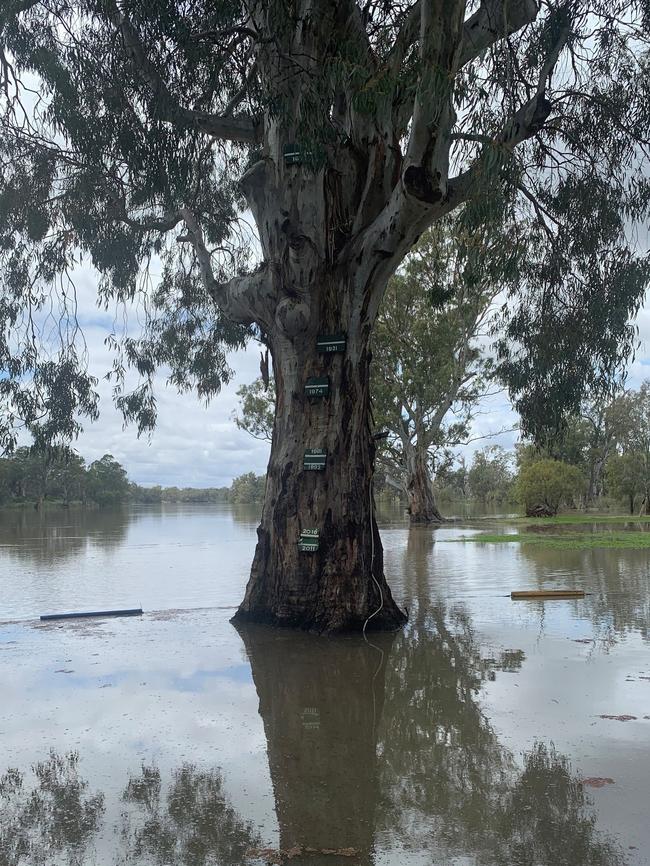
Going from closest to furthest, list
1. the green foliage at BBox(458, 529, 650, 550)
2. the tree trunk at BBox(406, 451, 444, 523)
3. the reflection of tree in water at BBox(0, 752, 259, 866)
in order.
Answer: the reflection of tree in water at BBox(0, 752, 259, 866)
the green foliage at BBox(458, 529, 650, 550)
the tree trunk at BBox(406, 451, 444, 523)

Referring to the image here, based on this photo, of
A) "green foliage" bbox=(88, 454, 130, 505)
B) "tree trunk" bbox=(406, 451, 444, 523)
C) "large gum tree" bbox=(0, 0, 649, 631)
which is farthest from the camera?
"green foliage" bbox=(88, 454, 130, 505)

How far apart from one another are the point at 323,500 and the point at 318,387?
99 cm

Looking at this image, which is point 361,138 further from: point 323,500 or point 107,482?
point 107,482

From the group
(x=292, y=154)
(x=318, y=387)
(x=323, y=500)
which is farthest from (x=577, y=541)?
(x=292, y=154)

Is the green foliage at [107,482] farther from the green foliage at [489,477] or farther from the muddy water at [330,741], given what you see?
the muddy water at [330,741]

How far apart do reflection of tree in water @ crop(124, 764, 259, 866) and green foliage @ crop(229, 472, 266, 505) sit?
9364 cm

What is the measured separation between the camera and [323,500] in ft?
22.0

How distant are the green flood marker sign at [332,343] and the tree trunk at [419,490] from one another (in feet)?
74.4

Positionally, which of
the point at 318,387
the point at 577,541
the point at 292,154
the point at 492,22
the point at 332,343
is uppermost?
the point at 492,22

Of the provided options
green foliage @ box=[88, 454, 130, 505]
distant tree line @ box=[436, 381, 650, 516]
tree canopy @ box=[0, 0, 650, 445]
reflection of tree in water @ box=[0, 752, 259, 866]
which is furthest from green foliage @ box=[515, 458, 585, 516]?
green foliage @ box=[88, 454, 130, 505]

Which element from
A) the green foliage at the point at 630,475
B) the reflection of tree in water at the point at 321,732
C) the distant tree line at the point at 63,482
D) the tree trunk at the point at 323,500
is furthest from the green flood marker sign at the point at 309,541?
the distant tree line at the point at 63,482

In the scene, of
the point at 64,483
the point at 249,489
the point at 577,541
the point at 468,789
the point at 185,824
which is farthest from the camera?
the point at 249,489

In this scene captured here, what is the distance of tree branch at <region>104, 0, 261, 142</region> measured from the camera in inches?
277

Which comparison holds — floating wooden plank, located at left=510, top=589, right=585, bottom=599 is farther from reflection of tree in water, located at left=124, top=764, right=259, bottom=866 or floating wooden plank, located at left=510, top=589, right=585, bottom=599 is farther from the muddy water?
reflection of tree in water, located at left=124, top=764, right=259, bottom=866
